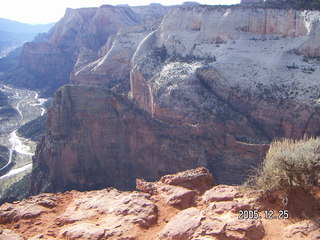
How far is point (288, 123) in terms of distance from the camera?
30.8m

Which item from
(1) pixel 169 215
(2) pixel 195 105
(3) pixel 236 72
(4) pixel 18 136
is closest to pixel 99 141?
(2) pixel 195 105

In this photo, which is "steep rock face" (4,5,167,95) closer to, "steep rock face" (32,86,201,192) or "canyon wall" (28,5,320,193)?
"canyon wall" (28,5,320,193)

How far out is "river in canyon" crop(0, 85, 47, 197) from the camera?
43.4 m

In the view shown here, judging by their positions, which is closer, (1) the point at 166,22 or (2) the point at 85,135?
(2) the point at 85,135

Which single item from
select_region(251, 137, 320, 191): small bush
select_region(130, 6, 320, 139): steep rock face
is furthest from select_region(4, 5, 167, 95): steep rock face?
select_region(251, 137, 320, 191): small bush

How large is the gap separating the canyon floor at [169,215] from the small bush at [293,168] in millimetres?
242

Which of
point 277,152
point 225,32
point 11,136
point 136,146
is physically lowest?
point 11,136

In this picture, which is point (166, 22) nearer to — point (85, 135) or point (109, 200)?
point (85, 135)

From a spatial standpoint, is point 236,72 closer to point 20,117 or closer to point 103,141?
point 103,141

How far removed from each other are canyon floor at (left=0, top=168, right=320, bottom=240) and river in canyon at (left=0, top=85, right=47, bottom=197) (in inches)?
1114

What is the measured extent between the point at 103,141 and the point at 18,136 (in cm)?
3835

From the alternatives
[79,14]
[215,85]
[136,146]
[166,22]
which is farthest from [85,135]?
[79,14]

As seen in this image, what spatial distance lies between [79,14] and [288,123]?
86.5 m

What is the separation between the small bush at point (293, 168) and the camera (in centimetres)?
888
